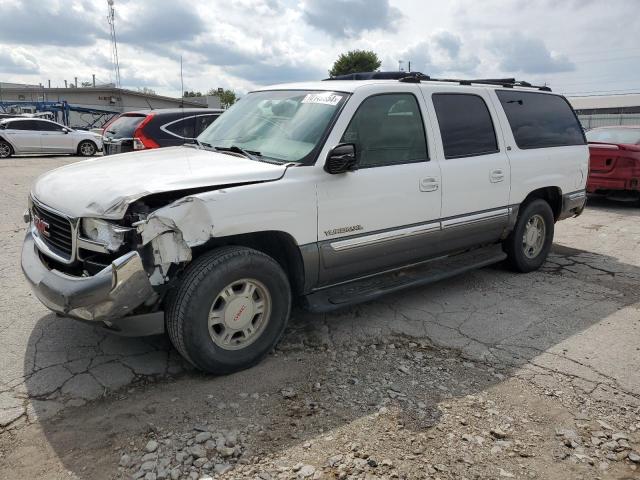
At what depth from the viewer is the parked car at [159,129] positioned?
8.90 m

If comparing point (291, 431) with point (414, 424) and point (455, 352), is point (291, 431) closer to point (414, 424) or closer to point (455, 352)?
point (414, 424)

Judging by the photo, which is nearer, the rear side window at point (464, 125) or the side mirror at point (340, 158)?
the side mirror at point (340, 158)

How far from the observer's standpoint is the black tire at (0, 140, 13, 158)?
1886cm

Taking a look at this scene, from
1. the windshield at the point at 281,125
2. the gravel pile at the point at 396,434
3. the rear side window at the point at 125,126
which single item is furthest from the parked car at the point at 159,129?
the gravel pile at the point at 396,434

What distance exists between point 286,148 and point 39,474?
250cm

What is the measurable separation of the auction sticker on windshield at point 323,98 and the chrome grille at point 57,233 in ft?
6.56

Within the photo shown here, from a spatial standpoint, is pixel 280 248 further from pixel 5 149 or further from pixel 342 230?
pixel 5 149

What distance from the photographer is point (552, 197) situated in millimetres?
5980

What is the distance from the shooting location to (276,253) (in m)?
3.81

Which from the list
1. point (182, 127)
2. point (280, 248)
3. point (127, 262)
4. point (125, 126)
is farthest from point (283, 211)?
point (125, 126)

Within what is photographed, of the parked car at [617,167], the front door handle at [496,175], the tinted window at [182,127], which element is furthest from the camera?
the parked car at [617,167]

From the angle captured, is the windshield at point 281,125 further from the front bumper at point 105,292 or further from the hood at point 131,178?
the front bumper at point 105,292

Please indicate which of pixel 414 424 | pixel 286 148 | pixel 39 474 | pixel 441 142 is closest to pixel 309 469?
pixel 414 424

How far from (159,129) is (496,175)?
614 cm
